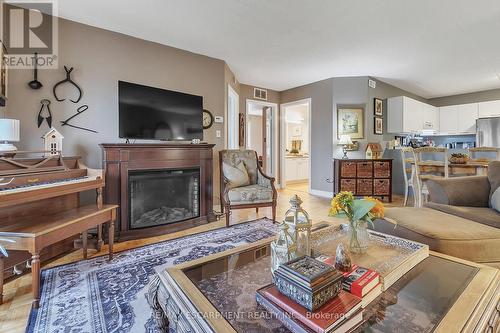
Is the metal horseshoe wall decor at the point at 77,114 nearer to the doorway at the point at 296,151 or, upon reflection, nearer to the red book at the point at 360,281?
the red book at the point at 360,281

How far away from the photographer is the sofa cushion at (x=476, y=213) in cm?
173

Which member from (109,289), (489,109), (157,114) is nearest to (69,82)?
(157,114)

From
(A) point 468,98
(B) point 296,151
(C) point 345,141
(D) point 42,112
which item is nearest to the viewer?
(D) point 42,112

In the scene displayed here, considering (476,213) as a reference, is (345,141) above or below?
above

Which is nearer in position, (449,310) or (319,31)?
(449,310)

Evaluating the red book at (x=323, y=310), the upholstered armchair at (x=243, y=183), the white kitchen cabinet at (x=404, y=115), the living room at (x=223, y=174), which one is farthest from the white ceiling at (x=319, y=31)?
the red book at (x=323, y=310)

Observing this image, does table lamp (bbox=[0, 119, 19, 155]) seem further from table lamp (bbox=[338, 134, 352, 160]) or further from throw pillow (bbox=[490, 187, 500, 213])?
table lamp (bbox=[338, 134, 352, 160])

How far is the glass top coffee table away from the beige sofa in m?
0.28

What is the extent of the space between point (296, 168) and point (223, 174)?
441 cm

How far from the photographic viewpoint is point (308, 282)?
0.76m

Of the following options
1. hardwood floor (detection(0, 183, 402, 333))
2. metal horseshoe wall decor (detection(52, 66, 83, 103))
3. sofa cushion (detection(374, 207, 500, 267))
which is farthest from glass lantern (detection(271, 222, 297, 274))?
metal horseshoe wall decor (detection(52, 66, 83, 103))

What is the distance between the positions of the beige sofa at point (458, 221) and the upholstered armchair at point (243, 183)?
1444 millimetres

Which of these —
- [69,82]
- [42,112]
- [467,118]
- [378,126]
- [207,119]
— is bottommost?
[42,112]

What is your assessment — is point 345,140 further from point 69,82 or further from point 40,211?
point 40,211
